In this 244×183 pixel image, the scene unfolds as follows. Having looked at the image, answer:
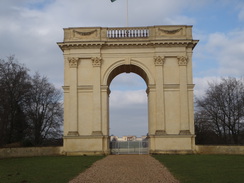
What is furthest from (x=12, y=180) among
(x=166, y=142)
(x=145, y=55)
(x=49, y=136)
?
(x=49, y=136)

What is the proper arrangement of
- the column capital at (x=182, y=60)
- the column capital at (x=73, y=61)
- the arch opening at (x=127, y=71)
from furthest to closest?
the arch opening at (x=127, y=71), the column capital at (x=73, y=61), the column capital at (x=182, y=60)

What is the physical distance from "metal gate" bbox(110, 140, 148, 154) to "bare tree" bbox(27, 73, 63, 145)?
47.9 feet

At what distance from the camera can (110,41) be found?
3192 centimetres

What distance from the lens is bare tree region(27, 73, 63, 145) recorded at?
44.8 m

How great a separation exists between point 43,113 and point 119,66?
1823 cm

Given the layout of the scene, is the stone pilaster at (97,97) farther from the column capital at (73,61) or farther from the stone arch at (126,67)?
the column capital at (73,61)

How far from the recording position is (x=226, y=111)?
42.8m

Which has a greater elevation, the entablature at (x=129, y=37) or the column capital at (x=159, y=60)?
the entablature at (x=129, y=37)

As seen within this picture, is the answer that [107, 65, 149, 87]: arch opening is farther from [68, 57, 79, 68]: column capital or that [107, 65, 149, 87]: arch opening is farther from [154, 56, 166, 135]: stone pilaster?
[68, 57, 79, 68]: column capital

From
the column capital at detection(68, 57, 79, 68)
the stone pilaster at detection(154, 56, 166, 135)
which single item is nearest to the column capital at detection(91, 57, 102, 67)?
the column capital at detection(68, 57, 79, 68)

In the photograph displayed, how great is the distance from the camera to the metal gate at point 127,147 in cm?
3306

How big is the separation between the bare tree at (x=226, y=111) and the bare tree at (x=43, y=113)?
1919cm

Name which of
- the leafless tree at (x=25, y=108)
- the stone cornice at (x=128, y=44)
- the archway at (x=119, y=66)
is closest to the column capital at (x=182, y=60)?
the archway at (x=119, y=66)

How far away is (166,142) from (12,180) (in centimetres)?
1849
